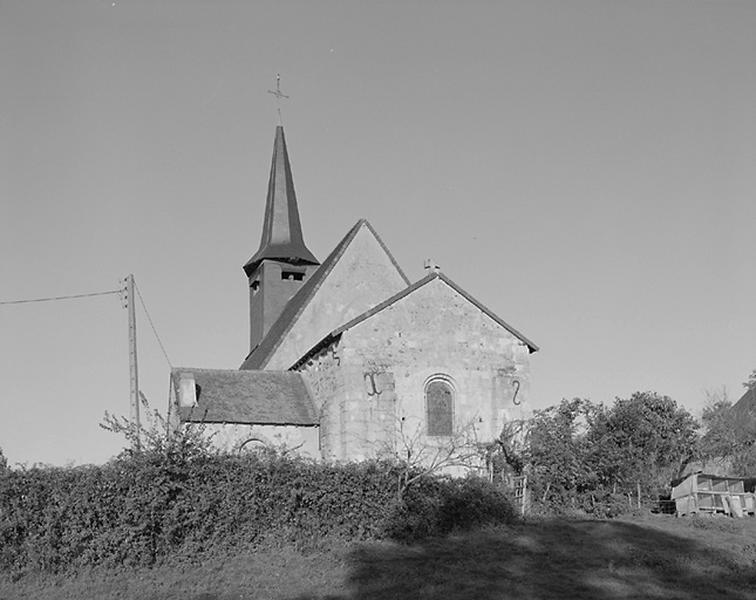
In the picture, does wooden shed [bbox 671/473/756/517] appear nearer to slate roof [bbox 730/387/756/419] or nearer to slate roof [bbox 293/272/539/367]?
slate roof [bbox 293/272/539/367]

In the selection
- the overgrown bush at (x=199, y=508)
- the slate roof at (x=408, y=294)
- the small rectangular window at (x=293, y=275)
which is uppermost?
the small rectangular window at (x=293, y=275)

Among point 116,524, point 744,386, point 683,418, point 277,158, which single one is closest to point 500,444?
point 116,524

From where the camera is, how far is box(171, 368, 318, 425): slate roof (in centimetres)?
2902

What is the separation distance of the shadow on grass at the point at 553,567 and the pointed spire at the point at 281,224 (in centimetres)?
2166

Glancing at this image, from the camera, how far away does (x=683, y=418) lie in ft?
128

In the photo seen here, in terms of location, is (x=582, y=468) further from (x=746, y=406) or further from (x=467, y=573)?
(x=746, y=406)

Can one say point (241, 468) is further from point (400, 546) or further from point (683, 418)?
point (683, 418)

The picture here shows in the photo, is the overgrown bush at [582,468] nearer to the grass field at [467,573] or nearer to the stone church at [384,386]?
the stone church at [384,386]

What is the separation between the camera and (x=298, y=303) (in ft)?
121

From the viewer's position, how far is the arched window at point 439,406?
92.4 feet

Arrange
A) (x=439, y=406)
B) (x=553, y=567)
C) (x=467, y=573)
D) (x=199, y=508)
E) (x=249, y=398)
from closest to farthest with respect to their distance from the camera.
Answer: (x=467, y=573)
(x=553, y=567)
(x=199, y=508)
(x=439, y=406)
(x=249, y=398)

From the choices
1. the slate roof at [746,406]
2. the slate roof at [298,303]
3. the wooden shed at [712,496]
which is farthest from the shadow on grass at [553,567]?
the slate roof at [746,406]

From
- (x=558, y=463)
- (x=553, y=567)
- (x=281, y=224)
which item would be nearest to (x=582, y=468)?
(x=558, y=463)

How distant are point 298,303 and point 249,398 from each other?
7450 millimetres
